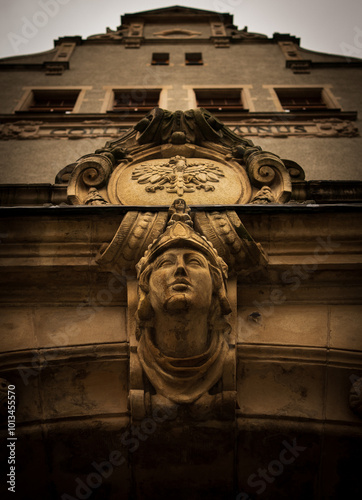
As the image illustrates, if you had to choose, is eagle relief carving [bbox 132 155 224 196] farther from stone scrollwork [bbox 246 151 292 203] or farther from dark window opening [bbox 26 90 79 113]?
dark window opening [bbox 26 90 79 113]

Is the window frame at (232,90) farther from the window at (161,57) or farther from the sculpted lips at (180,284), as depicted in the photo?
the sculpted lips at (180,284)

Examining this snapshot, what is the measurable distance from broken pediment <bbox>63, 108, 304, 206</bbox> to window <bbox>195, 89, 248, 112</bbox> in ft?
14.6

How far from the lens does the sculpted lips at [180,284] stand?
2.73m

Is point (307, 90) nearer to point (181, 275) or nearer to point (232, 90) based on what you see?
point (232, 90)

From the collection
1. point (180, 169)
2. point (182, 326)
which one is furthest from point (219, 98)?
point (182, 326)

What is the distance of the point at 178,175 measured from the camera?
4.73 meters

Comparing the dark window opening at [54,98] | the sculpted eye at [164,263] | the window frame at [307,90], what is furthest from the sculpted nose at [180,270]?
the dark window opening at [54,98]

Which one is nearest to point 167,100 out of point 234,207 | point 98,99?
point 98,99

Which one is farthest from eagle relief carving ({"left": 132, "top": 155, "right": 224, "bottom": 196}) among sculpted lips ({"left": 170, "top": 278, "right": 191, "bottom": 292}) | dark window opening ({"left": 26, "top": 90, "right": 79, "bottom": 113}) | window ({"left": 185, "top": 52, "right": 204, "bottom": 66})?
window ({"left": 185, "top": 52, "right": 204, "bottom": 66})

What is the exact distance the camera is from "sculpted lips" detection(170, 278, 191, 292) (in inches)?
107

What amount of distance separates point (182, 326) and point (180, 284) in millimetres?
315

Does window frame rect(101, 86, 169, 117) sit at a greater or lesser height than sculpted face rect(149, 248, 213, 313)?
greater

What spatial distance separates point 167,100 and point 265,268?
665 cm

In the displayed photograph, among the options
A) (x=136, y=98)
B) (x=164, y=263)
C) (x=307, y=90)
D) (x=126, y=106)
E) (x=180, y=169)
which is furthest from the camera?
(x=136, y=98)
